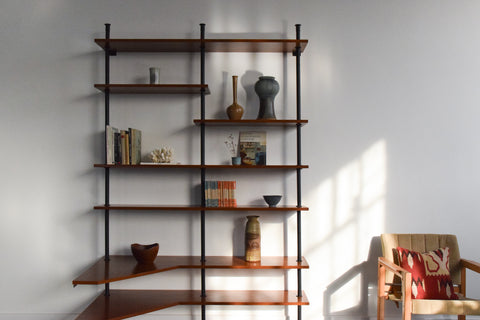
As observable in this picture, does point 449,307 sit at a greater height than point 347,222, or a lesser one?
lesser

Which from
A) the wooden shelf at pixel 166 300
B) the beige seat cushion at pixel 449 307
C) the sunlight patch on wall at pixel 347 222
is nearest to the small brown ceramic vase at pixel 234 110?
the sunlight patch on wall at pixel 347 222

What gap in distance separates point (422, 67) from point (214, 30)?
1.77m

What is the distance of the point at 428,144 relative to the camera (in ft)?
10.9

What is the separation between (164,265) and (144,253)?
0.59 feet

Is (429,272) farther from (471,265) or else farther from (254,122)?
(254,122)

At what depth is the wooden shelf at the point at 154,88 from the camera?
301cm

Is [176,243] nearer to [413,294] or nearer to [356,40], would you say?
[413,294]

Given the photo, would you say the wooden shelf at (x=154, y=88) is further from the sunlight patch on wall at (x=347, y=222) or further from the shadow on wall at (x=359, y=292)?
the shadow on wall at (x=359, y=292)

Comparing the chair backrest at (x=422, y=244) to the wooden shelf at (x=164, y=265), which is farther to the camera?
the chair backrest at (x=422, y=244)

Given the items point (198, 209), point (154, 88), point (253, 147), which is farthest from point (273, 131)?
point (154, 88)

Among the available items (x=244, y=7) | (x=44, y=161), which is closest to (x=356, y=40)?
(x=244, y=7)

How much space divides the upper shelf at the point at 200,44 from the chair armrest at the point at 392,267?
175 centimetres

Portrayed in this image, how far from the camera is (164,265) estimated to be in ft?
9.73

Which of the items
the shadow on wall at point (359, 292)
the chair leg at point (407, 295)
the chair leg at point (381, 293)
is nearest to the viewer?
the chair leg at point (407, 295)
